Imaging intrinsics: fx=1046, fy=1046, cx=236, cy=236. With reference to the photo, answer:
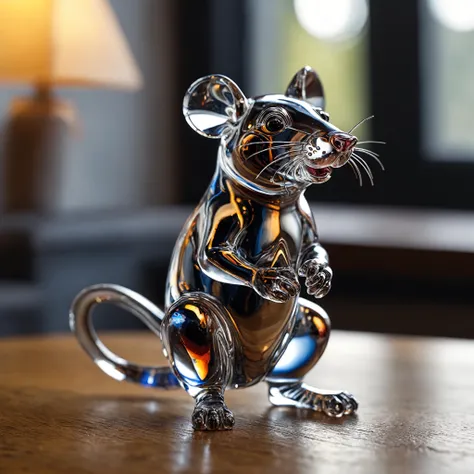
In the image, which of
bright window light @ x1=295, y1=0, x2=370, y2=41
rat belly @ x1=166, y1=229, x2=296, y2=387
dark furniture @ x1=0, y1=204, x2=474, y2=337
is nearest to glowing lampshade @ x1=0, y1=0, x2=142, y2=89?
dark furniture @ x1=0, y1=204, x2=474, y2=337

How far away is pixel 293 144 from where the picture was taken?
687 mm

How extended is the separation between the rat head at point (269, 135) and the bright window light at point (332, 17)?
7.02 feet

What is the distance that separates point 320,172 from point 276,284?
0.08 metres

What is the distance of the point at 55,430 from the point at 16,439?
3cm

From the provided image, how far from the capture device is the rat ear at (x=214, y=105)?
72 centimetres

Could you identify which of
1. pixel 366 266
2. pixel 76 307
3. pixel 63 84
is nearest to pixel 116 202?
pixel 63 84

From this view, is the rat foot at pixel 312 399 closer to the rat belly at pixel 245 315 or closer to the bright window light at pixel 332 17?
the rat belly at pixel 245 315

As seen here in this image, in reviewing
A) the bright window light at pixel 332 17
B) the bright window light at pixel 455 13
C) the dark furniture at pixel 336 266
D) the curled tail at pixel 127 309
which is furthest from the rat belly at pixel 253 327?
the bright window light at pixel 332 17

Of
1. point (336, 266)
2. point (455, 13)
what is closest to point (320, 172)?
point (336, 266)

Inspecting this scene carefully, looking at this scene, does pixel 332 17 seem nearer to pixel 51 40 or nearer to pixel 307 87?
pixel 51 40

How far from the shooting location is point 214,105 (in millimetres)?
723

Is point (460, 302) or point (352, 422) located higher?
point (352, 422)

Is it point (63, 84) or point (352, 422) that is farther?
point (63, 84)

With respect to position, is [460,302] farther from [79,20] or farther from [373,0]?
[373,0]
